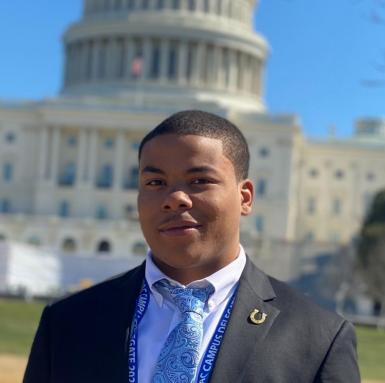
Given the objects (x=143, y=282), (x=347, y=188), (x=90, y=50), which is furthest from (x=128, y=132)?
(x=143, y=282)

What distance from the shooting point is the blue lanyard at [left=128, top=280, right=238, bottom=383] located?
4.91 m

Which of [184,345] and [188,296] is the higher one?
[188,296]

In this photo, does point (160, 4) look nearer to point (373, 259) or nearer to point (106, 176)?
point (106, 176)

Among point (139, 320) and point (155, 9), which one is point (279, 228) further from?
point (139, 320)

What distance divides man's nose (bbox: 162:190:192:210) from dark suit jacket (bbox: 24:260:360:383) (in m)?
0.42

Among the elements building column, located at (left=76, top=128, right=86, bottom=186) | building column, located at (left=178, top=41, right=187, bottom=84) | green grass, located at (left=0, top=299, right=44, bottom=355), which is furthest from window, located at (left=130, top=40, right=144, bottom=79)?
green grass, located at (left=0, top=299, right=44, bottom=355)

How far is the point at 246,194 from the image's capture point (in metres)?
5.34

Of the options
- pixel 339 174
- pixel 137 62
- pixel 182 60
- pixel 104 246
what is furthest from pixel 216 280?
pixel 339 174

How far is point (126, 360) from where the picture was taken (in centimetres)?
496

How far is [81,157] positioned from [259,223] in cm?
1821

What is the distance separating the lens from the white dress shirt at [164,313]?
5.02 metres

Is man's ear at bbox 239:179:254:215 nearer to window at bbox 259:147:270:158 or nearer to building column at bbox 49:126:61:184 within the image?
building column at bbox 49:126:61:184

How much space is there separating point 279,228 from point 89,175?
18846mm

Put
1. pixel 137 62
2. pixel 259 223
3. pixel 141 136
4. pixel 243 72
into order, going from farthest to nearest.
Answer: pixel 243 72 < pixel 137 62 < pixel 141 136 < pixel 259 223
